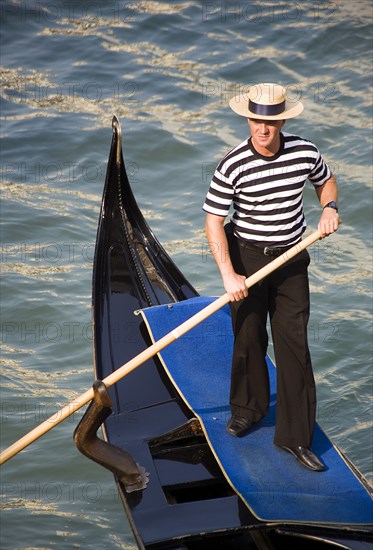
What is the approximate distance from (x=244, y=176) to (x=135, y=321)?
126 cm

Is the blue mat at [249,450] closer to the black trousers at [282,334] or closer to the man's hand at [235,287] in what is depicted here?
the black trousers at [282,334]

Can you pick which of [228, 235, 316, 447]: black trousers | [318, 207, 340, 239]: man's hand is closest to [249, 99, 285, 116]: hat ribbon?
[318, 207, 340, 239]: man's hand

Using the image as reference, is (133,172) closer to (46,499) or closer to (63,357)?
(63,357)

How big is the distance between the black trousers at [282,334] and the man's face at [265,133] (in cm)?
37

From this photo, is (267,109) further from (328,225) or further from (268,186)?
(328,225)

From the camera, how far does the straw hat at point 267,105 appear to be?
3104mm

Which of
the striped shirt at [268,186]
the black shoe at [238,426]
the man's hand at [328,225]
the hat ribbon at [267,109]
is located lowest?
the black shoe at [238,426]

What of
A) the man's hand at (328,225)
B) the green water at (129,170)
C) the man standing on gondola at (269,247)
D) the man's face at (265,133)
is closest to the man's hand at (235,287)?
the man standing on gondola at (269,247)

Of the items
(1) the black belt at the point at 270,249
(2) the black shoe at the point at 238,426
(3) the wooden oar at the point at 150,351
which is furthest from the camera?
(2) the black shoe at the point at 238,426

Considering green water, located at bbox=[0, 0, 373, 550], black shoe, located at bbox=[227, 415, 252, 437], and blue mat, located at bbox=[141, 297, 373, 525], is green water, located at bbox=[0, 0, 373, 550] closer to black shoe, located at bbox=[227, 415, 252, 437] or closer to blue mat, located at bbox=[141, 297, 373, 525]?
blue mat, located at bbox=[141, 297, 373, 525]

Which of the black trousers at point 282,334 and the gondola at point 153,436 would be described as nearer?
the gondola at point 153,436

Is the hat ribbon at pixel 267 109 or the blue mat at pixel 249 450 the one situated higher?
the hat ribbon at pixel 267 109

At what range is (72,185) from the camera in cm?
737

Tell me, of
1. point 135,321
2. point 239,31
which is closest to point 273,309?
point 135,321
